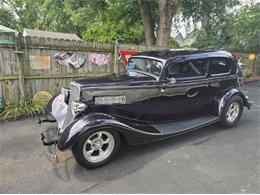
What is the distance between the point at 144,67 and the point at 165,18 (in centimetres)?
524

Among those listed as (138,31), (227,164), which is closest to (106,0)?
(138,31)

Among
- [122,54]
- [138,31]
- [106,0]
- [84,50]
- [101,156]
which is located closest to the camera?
[101,156]

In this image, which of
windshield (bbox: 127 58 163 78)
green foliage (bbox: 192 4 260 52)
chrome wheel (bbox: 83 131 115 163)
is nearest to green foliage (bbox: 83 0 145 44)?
green foliage (bbox: 192 4 260 52)

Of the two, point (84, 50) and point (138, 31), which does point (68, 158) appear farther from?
point (138, 31)

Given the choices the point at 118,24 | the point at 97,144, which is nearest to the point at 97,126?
the point at 97,144

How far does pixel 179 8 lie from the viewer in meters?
11.9

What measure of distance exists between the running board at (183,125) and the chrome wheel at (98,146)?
90cm

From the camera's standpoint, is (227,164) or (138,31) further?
(138,31)

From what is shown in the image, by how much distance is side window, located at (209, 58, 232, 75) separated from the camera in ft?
13.6

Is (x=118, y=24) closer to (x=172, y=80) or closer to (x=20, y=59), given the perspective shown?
(x=20, y=59)

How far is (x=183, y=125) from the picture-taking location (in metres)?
3.72

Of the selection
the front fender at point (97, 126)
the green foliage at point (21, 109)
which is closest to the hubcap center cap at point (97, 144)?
the front fender at point (97, 126)

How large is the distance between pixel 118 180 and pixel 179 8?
11.8 meters

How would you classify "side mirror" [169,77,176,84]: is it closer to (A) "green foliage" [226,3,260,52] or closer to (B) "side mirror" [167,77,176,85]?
(B) "side mirror" [167,77,176,85]
